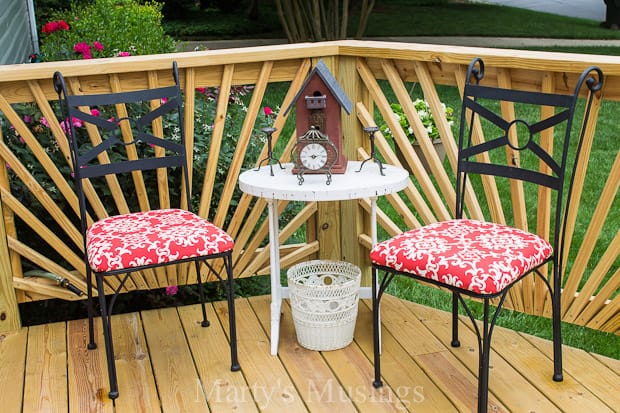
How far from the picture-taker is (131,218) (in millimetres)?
2896

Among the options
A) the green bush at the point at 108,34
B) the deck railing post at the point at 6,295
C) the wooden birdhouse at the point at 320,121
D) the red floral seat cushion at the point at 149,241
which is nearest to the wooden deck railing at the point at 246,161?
the deck railing post at the point at 6,295

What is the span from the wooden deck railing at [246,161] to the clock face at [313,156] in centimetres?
44

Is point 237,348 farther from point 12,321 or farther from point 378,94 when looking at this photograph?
point 378,94

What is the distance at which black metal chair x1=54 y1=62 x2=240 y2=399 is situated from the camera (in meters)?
2.59

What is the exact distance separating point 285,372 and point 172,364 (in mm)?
423

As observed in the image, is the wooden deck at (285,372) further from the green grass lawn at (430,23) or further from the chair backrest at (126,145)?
the green grass lawn at (430,23)

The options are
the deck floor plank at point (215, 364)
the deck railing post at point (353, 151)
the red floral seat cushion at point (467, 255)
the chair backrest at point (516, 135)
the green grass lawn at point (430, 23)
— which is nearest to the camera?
the red floral seat cushion at point (467, 255)

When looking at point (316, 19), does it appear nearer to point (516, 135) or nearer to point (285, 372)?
point (516, 135)

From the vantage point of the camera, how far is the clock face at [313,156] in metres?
2.87

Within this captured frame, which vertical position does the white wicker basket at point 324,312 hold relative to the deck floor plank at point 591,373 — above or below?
above

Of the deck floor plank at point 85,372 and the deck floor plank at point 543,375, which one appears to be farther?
the deck floor plank at point 85,372

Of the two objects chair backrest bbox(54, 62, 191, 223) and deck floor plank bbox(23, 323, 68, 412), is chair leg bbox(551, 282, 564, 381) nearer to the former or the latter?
chair backrest bbox(54, 62, 191, 223)

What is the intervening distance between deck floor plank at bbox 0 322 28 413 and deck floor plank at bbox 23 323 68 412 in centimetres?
2

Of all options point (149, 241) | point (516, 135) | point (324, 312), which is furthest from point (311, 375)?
point (516, 135)
